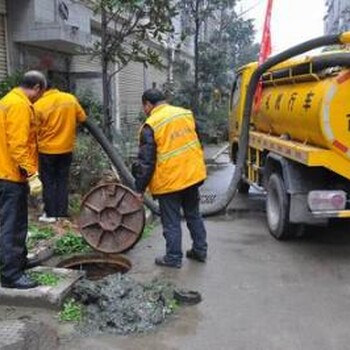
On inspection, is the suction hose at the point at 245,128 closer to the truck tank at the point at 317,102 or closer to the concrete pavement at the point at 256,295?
the truck tank at the point at 317,102

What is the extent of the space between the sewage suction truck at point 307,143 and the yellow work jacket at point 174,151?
1195mm

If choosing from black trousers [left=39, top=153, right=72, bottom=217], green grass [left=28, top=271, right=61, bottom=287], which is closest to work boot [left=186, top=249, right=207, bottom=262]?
green grass [left=28, top=271, right=61, bottom=287]

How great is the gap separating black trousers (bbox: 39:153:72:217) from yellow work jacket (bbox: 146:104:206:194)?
5.67 ft

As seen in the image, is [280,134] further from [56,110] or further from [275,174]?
[56,110]

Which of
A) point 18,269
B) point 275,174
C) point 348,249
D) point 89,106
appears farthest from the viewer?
point 89,106

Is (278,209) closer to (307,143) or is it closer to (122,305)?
(307,143)

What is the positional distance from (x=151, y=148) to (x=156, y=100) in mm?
529

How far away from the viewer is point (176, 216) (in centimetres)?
624

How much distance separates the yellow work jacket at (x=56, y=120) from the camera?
7133mm

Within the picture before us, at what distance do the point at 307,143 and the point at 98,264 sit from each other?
2.64 m

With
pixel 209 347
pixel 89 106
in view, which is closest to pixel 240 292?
pixel 209 347

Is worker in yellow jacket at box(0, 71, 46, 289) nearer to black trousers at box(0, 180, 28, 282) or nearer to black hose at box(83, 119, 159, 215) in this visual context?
black trousers at box(0, 180, 28, 282)

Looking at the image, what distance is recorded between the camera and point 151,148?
5.92m

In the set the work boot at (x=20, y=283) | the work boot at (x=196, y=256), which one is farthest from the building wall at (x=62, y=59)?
Result: the work boot at (x=20, y=283)
